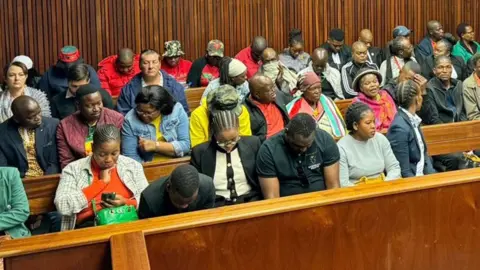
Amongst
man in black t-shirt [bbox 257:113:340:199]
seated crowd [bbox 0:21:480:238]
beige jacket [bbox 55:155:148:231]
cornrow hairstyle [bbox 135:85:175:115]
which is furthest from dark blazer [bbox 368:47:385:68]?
beige jacket [bbox 55:155:148:231]

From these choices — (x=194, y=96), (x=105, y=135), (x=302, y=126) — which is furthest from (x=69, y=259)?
(x=194, y=96)

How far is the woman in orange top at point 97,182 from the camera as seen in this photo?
2.75m

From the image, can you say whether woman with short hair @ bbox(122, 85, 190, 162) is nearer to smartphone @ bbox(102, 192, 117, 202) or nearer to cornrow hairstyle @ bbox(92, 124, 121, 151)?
cornrow hairstyle @ bbox(92, 124, 121, 151)

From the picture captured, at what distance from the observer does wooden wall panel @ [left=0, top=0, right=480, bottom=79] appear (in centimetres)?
585

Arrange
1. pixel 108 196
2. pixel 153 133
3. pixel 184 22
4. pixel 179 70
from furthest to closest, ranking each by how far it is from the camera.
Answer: pixel 184 22
pixel 179 70
pixel 153 133
pixel 108 196

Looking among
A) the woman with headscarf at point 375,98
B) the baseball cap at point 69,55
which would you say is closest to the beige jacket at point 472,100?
the woman with headscarf at point 375,98

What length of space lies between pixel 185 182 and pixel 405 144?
143cm

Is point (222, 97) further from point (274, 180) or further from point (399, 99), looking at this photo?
point (399, 99)

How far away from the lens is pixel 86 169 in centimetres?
283

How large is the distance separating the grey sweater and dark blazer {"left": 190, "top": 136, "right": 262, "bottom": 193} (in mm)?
414

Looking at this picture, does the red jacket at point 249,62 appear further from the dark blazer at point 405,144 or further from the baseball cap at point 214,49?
the dark blazer at point 405,144

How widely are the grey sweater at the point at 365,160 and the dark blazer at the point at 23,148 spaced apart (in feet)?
4.71

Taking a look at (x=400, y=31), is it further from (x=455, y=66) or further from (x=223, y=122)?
(x=223, y=122)

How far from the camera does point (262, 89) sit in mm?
Result: 3791
